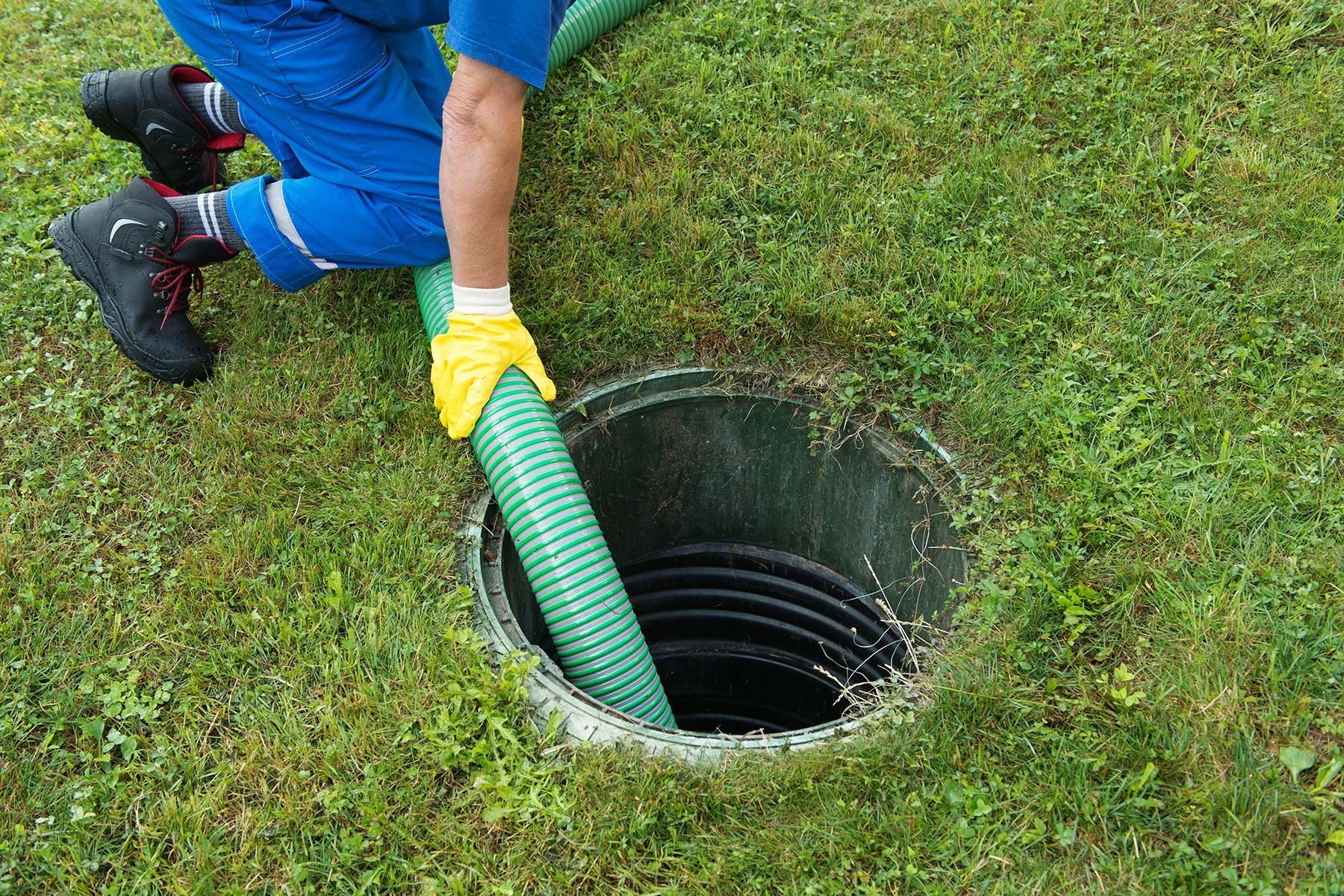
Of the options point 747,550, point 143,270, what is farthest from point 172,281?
point 747,550

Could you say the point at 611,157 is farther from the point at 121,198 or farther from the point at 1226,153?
the point at 1226,153

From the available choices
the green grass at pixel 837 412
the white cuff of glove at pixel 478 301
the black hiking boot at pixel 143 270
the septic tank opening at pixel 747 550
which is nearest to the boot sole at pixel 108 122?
the green grass at pixel 837 412

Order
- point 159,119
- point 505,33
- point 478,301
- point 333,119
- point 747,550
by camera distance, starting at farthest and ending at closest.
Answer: point 747,550
point 159,119
point 333,119
point 478,301
point 505,33

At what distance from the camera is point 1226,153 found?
3.33m

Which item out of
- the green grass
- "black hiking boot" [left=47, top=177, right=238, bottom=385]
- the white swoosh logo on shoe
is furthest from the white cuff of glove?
the white swoosh logo on shoe

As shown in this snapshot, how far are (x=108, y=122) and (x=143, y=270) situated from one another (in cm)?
81

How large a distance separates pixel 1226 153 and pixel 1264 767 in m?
2.19

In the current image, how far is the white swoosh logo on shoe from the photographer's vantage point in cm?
309

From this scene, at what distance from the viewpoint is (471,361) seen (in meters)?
2.67

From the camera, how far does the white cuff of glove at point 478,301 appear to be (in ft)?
8.87

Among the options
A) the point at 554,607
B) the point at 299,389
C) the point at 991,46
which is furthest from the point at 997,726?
the point at 991,46

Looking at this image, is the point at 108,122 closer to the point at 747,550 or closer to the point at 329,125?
the point at 329,125

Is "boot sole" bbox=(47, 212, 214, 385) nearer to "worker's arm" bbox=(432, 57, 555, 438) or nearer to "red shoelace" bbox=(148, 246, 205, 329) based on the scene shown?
"red shoelace" bbox=(148, 246, 205, 329)

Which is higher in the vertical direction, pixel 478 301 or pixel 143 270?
pixel 478 301
